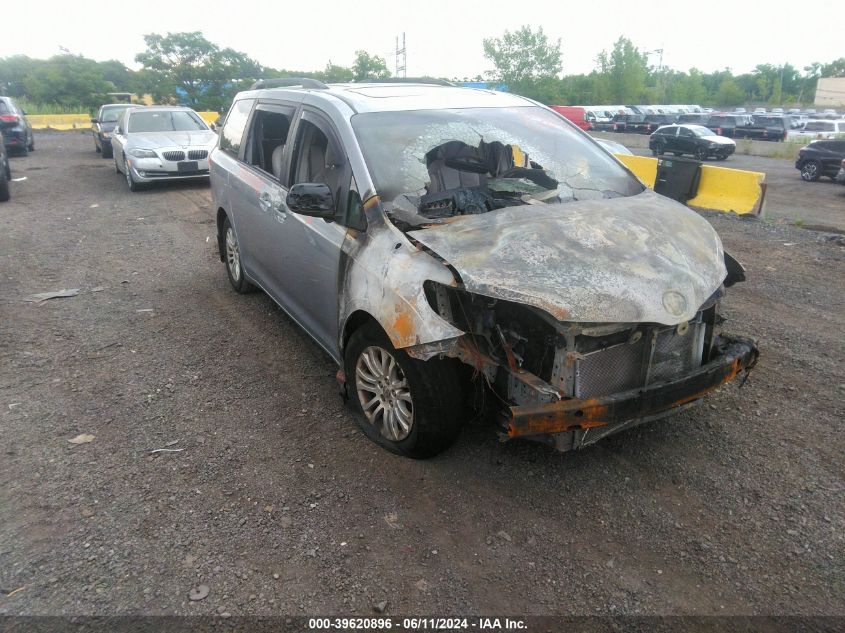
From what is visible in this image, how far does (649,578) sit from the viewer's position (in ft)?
8.89

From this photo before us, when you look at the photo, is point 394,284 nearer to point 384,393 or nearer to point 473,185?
point 384,393

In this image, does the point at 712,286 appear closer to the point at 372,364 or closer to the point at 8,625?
the point at 372,364

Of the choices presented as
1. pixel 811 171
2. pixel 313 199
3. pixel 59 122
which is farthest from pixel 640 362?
pixel 59 122

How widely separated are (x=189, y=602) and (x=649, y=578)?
6.56ft

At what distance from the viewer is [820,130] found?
2867cm

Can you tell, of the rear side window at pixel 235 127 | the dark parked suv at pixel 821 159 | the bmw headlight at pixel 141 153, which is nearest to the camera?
the rear side window at pixel 235 127

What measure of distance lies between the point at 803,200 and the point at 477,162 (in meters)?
13.2

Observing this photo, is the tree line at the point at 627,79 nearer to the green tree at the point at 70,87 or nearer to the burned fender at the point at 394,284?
the green tree at the point at 70,87

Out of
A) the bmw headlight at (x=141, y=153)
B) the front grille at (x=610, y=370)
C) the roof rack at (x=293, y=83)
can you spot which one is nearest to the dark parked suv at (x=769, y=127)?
the bmw headlight at (x=141, y=153)

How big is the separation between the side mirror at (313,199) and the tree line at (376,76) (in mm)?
28760

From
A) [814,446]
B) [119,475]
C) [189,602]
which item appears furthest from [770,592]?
[119,475]

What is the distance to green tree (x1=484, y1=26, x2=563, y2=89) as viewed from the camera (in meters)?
68.2

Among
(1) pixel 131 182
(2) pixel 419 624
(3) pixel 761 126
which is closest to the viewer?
(2) pixel 419 624

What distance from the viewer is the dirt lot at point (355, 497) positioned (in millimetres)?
A: 2658
